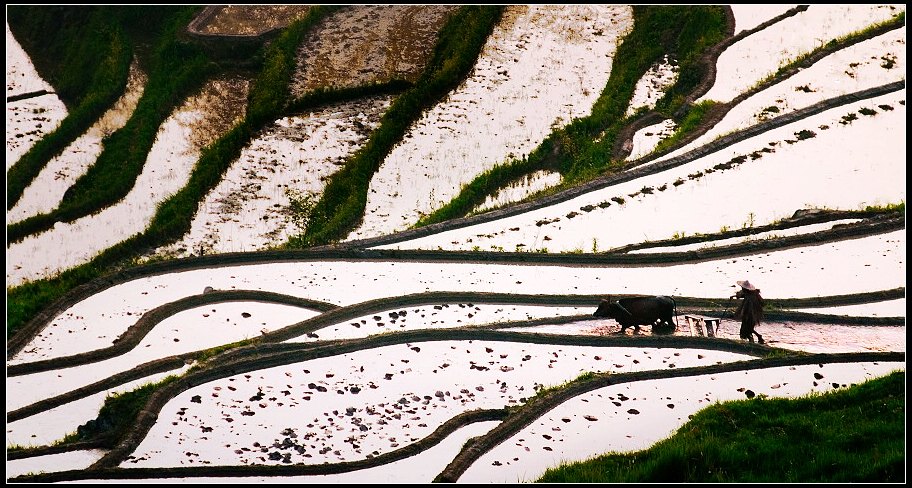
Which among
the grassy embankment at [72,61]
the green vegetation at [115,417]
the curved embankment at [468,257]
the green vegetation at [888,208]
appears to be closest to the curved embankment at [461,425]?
the green vegetation at [115,417]

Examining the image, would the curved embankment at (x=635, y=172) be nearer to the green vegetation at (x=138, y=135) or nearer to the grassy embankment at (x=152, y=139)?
the grassy embankment at (x=152, y=139)

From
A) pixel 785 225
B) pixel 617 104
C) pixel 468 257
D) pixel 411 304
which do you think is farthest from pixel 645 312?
pixel 617 104

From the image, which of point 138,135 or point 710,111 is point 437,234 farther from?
point 138,135

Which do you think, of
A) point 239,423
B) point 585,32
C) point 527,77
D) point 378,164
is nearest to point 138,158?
point 378,164

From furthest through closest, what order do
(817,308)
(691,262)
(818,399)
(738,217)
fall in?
(738,217) < (691,262) < (817,308) < (818,399)

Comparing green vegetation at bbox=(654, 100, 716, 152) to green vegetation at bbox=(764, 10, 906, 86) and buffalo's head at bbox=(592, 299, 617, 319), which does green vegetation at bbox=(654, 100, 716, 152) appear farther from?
buffalo's head at bbox=(592, 299, 617, 319)

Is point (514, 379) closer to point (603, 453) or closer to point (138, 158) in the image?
point (603, 453)

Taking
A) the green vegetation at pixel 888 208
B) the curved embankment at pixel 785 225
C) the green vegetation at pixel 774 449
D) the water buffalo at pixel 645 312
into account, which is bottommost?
the green vegetation at pixel 774 449
